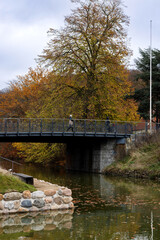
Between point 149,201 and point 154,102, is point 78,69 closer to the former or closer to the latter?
point 154,102

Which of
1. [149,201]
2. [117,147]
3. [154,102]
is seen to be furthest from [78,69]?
[149,201]

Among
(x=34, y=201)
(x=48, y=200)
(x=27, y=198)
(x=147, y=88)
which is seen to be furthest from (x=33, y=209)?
(x=147, y=88)

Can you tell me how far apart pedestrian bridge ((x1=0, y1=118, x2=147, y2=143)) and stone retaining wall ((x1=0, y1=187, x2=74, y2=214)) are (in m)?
15.4

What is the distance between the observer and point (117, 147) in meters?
33.7

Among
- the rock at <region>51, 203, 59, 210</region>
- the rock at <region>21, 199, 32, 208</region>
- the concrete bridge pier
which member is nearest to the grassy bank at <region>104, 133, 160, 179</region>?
the concrete bridge pier

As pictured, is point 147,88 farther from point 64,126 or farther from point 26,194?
point 26,194

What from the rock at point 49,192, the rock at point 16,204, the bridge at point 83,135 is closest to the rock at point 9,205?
the rock at point 16,204

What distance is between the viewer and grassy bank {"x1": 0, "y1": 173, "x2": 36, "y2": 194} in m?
13.1

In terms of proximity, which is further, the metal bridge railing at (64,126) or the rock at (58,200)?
the metal bridge railing at (64,126)

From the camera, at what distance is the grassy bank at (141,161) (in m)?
27.0

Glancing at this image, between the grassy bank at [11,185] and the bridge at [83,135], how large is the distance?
14.9 meters

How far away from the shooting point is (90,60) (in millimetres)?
34969

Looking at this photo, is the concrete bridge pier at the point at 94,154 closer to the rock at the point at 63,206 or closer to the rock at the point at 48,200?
the rock at the point at 63,206

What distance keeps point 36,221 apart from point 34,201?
4.22 feet
